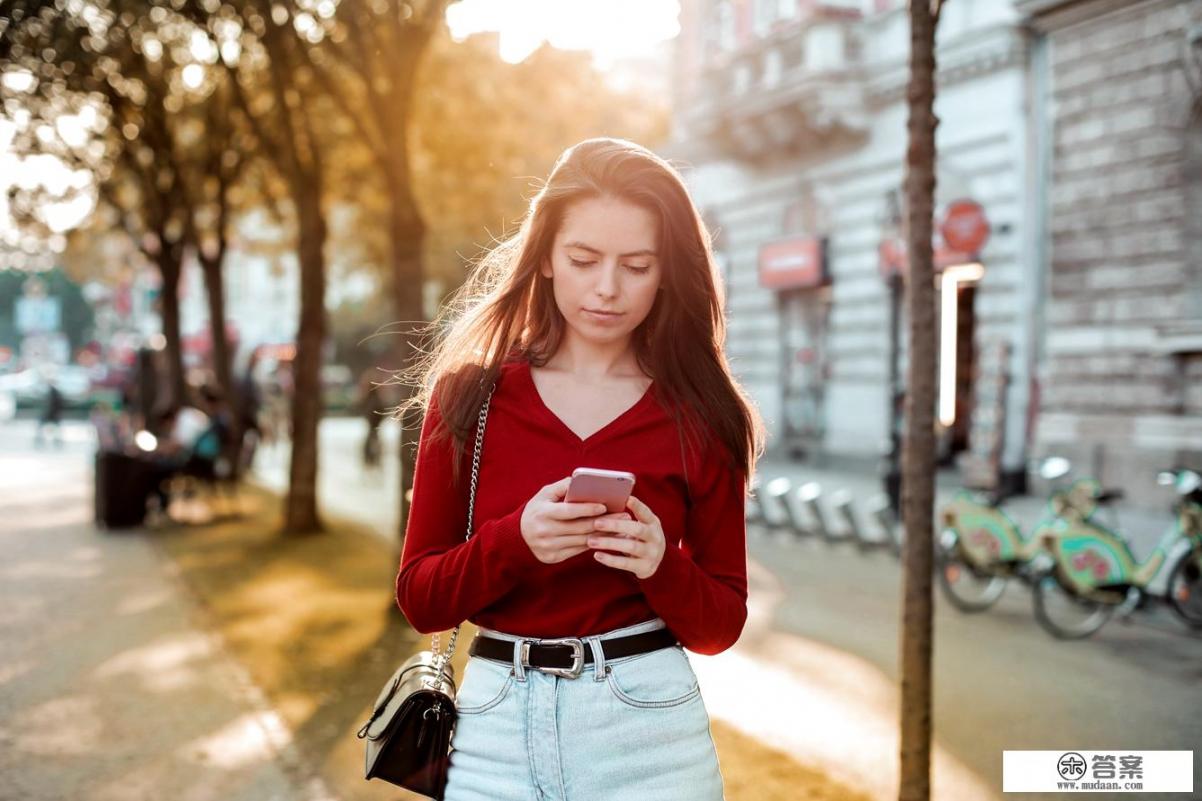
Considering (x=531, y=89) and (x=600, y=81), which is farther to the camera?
(x=600, y=81)

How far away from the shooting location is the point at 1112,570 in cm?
862

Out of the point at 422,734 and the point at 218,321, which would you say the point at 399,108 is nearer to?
the point at 422,734

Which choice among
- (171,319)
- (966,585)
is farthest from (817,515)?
(171,319)

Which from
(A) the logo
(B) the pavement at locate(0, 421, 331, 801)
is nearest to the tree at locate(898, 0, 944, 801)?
(A) the logo

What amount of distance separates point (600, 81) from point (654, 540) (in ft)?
66.6

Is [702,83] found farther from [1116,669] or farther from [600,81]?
[1116,669]

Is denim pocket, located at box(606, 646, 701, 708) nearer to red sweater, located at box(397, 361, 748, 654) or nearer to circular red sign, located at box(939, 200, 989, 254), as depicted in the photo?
red sweater, located at box(397, 361, 748, 654)

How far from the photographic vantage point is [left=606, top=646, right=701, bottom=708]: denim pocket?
223cm

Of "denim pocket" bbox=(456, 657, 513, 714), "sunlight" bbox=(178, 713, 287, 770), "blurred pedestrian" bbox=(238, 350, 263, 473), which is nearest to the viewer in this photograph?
"denim pocket" bbox=(456, 657, 513, 714)

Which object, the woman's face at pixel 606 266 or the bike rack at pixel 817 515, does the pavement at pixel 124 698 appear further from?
the bike rack at pixel 817 515

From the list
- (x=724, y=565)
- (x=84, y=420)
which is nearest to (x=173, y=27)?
(x=724, y=565)

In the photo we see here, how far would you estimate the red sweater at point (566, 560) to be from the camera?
219 cm

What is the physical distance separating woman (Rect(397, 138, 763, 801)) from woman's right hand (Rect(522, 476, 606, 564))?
6 cm

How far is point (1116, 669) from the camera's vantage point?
7707 mm
